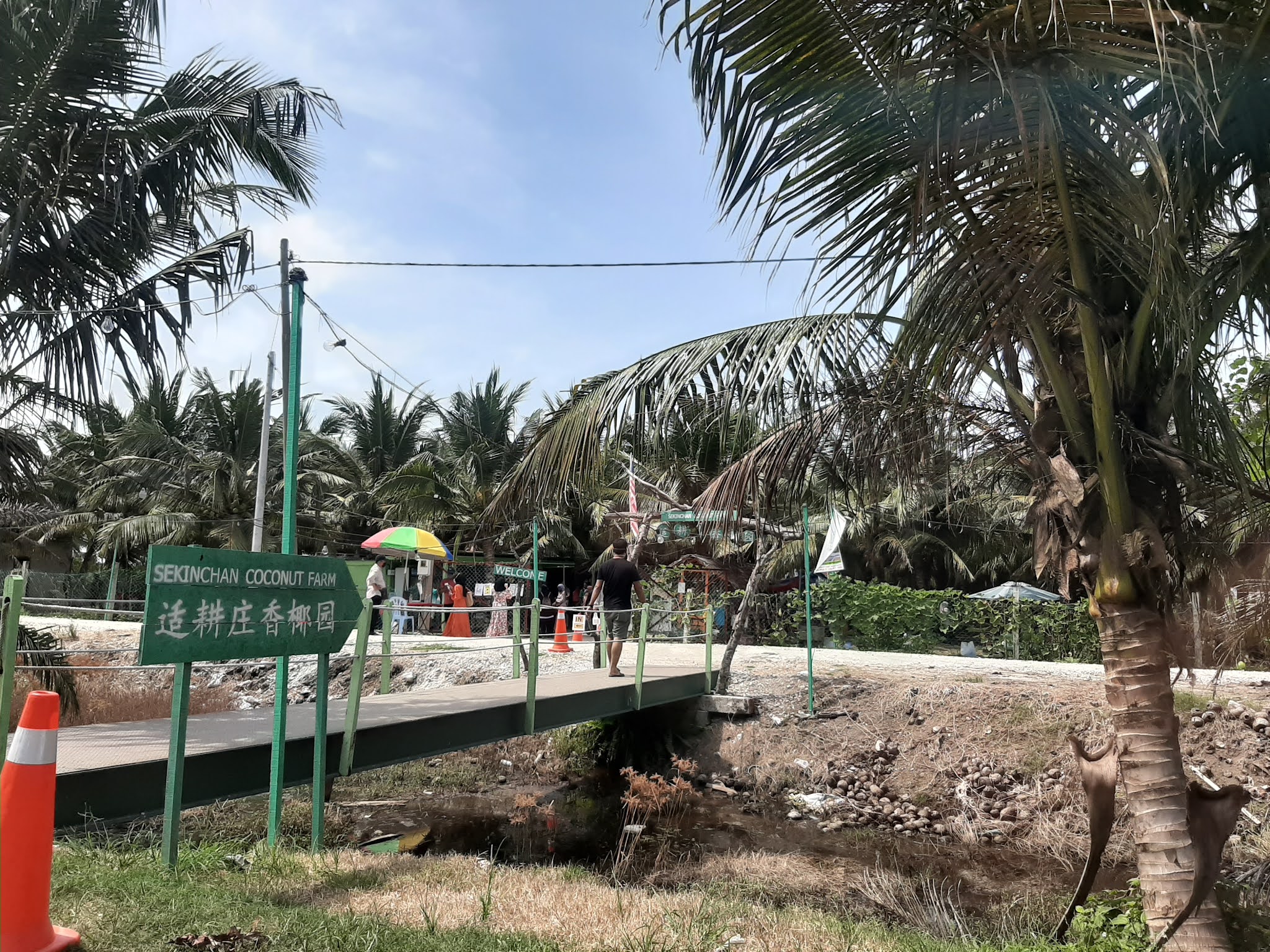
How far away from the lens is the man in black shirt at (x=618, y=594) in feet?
37.2

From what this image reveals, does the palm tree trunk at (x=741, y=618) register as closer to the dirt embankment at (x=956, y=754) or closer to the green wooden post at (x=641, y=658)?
the dirt embankment at (x=956, y=754)

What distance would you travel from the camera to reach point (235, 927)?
3.93 metres

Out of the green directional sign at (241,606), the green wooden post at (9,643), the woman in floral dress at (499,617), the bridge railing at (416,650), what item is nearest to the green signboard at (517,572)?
the woman in floral dress at (499,617)

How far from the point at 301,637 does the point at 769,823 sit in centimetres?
653

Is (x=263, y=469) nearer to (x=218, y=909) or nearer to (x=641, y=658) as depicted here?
(x=641, y=658)

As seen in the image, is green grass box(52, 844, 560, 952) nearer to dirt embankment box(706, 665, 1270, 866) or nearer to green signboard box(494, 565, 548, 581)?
dirt embankment box(706, 665, 1270, 866)

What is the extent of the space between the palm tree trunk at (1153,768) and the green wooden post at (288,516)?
4.48 metres

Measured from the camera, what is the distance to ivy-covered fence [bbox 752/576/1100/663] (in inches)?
685

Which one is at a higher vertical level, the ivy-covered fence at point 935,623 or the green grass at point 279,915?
the ivy-covered fence at point 935,623

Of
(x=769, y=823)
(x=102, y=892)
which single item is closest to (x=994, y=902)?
(x=769, y=823)

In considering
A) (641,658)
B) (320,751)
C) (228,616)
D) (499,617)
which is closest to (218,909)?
(228,616)

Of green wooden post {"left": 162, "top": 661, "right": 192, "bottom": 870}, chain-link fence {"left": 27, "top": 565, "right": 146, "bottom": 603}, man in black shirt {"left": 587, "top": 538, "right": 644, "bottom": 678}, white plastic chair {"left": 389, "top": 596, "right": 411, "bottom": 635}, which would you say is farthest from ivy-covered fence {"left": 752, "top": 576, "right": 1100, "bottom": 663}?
chain-link fence {"left": 27, "top": 565, "right": 146, "bottom": 603}

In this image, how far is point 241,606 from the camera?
5199 millimetres

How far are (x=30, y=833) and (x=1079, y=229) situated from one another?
4939 millimetres
